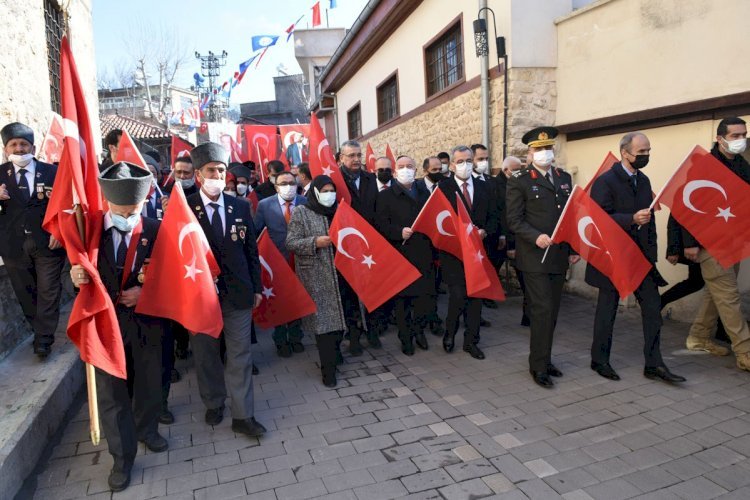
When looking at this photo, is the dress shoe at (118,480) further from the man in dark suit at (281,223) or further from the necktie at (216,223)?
the man in dark suit at (281,223)

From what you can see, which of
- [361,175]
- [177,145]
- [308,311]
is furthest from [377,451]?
[177,145]

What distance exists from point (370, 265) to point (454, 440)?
1.84m

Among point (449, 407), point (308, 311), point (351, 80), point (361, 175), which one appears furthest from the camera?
point (351, 80)

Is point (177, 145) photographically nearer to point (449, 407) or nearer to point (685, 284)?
point (449, 407)

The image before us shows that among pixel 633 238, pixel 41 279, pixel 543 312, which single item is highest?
pixel 633 238

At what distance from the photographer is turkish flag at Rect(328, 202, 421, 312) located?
16.0 feet

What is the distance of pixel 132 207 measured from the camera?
10.5ft

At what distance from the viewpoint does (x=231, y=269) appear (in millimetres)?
3822

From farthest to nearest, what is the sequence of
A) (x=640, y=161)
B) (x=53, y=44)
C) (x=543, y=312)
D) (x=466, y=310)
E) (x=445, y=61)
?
(x=445, y=61) < (x=53, y=44) < (x=466, y=310) < (x=543, y=312) < (x=640, y=161)

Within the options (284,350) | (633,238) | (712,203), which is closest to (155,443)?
(284,350)

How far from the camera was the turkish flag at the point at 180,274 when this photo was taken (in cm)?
336

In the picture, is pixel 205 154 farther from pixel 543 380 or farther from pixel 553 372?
pixel 553 372

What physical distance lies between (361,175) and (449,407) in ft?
9.57

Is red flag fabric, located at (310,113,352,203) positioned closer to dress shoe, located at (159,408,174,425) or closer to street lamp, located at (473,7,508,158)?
dress shoe, located at (159,408,174,425)
